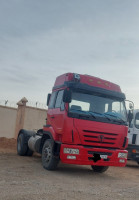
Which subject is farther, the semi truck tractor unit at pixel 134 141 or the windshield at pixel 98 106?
the semi truck tractor unit at pixel 134 141

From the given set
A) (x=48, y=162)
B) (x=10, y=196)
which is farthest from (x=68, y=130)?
(x=10, y=196)

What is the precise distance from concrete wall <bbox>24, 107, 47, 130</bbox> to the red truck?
25.2 ft

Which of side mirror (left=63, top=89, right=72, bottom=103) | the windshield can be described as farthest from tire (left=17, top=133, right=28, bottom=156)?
side mirror (left=63, top=89, right=72, bottom=103)

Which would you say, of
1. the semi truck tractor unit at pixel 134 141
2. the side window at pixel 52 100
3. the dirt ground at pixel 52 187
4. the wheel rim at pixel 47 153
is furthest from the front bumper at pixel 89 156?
the semi truck tractor unit at pixel 134 141

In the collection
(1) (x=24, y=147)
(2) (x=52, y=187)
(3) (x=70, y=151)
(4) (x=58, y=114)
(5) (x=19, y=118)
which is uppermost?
(5) (x=19, y=118)

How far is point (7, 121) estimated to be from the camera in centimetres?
1581

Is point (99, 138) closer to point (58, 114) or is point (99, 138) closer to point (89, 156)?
point (89, 156)

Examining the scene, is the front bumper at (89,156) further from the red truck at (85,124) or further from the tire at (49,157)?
the tire at (49,157)

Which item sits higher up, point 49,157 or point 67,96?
point 67,96

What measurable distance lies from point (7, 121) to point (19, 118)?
2.40 ft

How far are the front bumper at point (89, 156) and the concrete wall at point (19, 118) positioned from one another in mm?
8694

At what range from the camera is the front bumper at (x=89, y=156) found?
7.72m

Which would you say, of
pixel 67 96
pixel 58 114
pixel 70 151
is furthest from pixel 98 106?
pixel 70 151

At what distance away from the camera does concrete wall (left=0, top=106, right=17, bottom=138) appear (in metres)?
15.6
